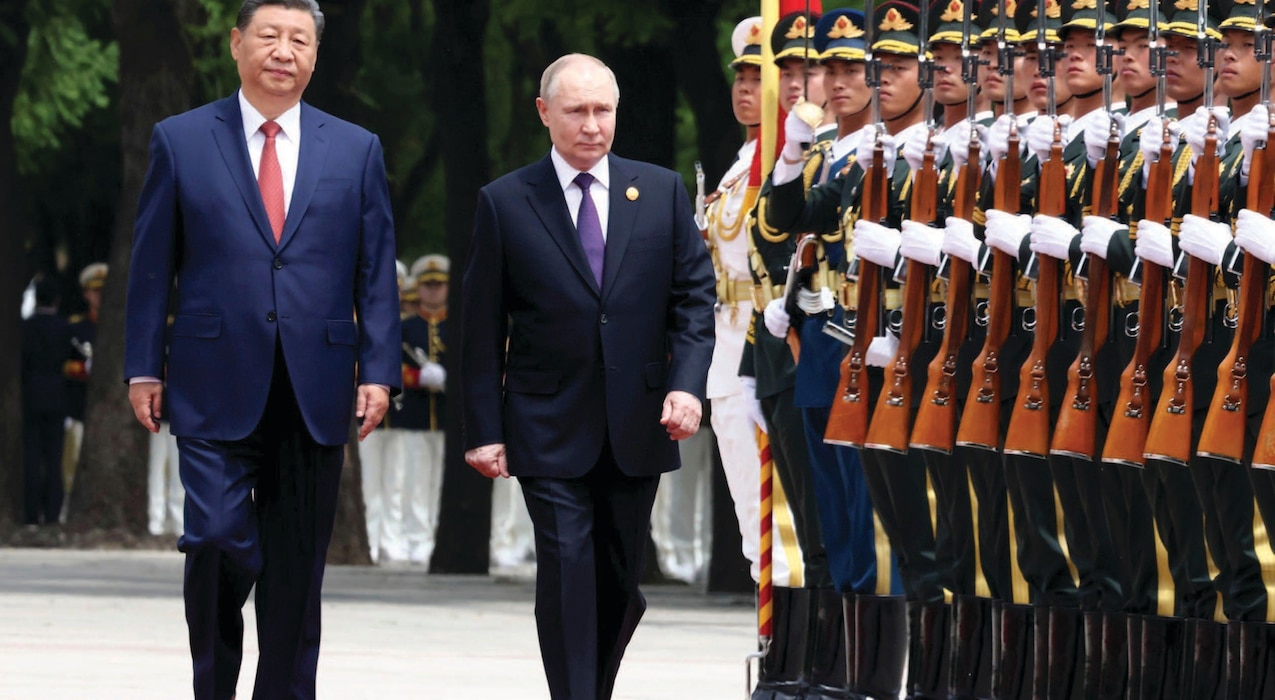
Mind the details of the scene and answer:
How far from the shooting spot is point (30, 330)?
79.4ft

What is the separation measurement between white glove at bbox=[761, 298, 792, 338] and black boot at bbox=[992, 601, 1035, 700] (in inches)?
51.7

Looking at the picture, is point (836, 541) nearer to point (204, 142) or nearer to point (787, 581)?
point (787, 581)

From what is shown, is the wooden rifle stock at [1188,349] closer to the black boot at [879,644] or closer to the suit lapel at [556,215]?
the black boot at [879,644]

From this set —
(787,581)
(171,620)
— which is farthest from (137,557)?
(787,581)

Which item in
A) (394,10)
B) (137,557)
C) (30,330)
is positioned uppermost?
(394,10)

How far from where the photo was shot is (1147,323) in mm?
8133

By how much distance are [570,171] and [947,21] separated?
61.8 inches

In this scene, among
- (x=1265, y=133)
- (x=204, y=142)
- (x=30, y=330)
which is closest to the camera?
(x=1265, y=133)

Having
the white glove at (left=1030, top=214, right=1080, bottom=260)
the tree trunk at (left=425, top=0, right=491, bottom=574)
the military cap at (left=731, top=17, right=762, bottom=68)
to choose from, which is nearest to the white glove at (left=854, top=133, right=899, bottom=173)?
the white glove at (left=1030, top=214, right=1080, bottom=260)

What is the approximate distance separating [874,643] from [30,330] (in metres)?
16.1

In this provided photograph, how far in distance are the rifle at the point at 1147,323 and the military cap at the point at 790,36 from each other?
1.97 m

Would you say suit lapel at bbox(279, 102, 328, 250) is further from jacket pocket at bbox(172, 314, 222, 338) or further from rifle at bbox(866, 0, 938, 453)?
rifle at bbox(866, 0, 938, 453)

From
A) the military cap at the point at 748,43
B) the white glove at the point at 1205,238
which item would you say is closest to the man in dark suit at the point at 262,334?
the white glove at the point at 1205,238

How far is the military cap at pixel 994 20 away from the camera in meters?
8.84
